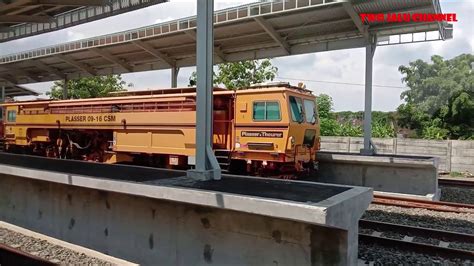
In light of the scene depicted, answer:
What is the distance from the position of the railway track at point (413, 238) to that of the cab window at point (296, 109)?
358 centimetres

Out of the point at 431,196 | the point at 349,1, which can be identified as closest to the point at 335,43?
the point at 349,1

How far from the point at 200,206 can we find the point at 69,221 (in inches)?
118

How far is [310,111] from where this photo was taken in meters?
11.8

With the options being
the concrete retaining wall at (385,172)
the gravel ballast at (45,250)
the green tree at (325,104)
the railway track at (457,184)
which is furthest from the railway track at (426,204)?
the green tree at (325,104)

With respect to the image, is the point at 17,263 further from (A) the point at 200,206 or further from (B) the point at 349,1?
(B) the point at 349,1

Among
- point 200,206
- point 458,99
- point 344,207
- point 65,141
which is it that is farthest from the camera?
point 458,99

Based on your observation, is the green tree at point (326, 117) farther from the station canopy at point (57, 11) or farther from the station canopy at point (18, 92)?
the station canopy at point (18, 92)

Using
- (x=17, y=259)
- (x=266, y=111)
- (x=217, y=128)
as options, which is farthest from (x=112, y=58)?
(x=17, y=259)

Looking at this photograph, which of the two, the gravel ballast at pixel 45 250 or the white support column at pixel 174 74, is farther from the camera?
the white support column at pixel 174 74

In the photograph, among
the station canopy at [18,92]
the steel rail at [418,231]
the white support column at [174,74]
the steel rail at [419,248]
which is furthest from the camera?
the station canopy at [18,92]

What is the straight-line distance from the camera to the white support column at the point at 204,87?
19.7 ft

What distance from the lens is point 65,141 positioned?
15094mm

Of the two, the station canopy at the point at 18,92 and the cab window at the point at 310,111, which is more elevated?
the station canopy at the point at 18,92

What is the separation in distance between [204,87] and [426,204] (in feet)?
24.1
